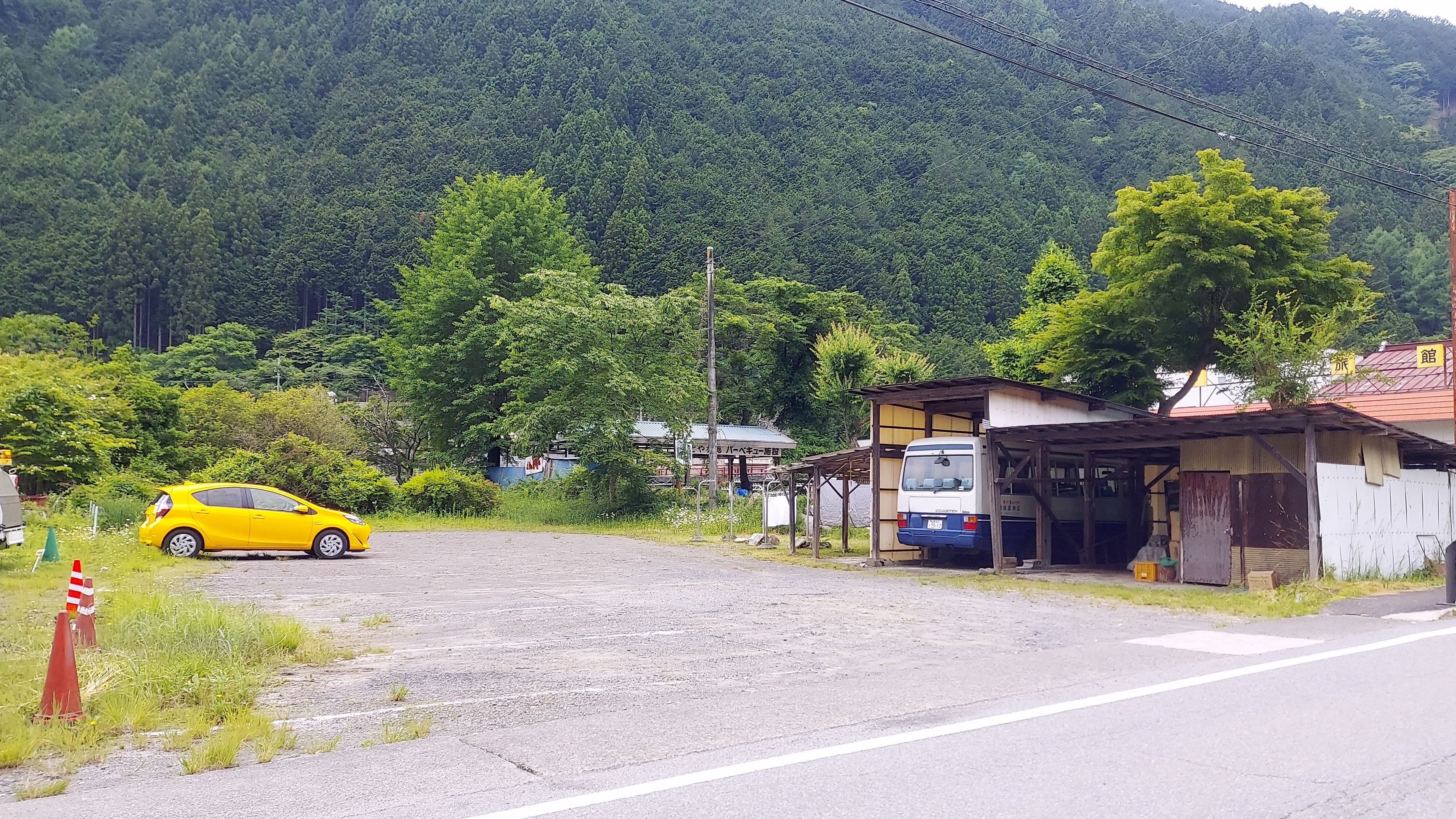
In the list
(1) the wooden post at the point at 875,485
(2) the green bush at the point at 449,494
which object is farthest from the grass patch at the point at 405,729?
(2) the green bush at the point at 449,494

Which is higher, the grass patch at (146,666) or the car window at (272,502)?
the car window at (272,502)

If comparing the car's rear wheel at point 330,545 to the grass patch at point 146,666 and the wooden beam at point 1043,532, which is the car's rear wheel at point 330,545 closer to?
the grass patch at point 146,666

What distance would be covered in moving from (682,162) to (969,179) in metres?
24.7

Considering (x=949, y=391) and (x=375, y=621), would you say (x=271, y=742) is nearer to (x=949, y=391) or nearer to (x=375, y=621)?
(x=375, y=621)

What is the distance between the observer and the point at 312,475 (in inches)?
1375

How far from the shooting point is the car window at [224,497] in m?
Answer: 20.3

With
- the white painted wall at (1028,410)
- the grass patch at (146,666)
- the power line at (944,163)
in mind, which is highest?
the power line at (944,163)

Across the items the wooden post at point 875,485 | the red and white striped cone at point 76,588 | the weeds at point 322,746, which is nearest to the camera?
the weeds at point 322,746

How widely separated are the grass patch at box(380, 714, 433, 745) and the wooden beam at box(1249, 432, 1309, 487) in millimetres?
15201

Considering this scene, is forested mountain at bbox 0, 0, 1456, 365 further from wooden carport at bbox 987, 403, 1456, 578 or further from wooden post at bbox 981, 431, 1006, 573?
wooden post at bbox 981, 431, 1006, 573

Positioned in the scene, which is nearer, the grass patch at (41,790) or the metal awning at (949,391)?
the grass patch at (41,790)

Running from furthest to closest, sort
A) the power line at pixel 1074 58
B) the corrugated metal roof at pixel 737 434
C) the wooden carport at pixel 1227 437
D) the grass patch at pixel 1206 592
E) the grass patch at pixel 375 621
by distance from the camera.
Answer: the corrugated metal roof at pixel 737 434
the wooden carport at pixel 1227 437
the grass patch at pixel 1206 592
the power line at pixel 1074 58
the grass patch at pixel 375 621

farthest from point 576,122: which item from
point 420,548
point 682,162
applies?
point 420,548

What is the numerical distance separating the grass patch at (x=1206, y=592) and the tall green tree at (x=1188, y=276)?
10.1 m
